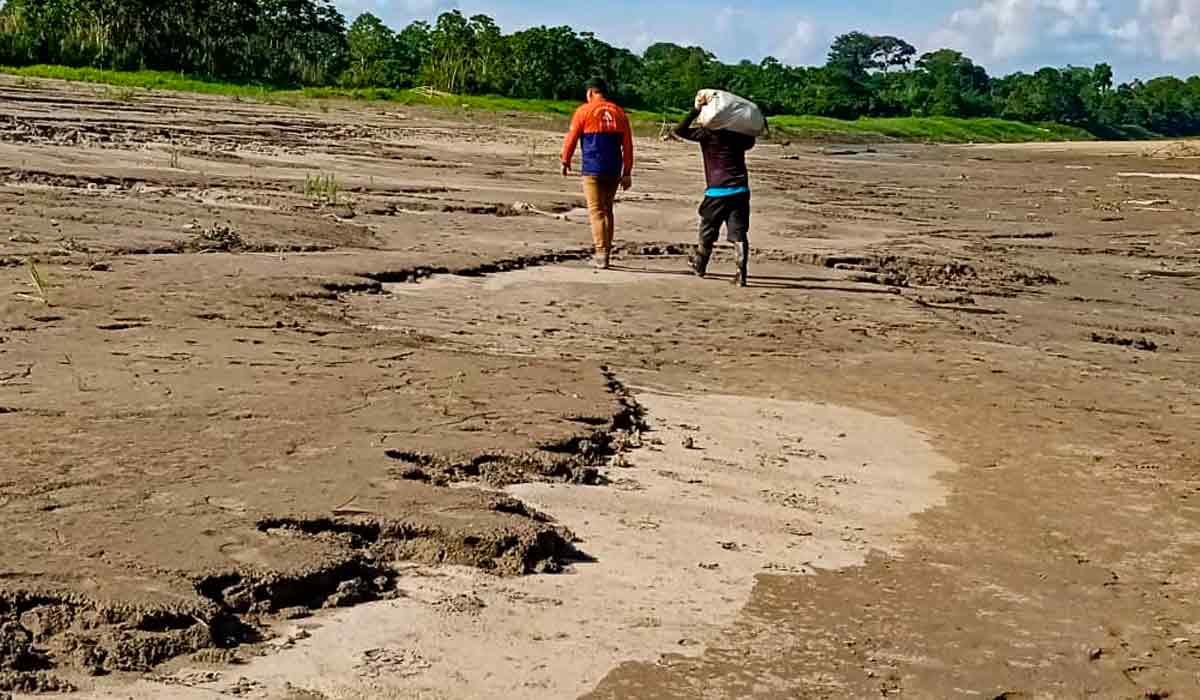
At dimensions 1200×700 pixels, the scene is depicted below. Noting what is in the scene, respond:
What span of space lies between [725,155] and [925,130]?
5592 centimetres

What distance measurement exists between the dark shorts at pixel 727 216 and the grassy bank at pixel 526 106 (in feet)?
105

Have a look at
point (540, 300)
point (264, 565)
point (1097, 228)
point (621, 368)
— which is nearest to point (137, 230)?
point (540, 300)

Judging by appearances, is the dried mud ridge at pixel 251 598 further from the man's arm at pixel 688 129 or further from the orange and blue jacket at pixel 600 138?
the orange and blue jacket at pixel 600 138

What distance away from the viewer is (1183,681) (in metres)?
4.55

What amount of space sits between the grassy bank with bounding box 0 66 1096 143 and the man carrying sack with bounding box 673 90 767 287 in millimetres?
31814

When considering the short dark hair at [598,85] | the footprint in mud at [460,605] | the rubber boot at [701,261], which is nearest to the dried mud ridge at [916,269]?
the rubber boot at [701,261]

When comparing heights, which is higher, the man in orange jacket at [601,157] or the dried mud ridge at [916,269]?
the man in orange jacket at [601,157]

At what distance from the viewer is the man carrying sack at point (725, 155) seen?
12461 mm

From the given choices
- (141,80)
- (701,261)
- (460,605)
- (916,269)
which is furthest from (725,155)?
(141,80)

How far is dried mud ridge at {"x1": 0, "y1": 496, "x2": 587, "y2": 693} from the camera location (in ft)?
13.2

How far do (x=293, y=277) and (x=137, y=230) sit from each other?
2416 mm

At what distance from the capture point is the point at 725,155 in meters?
12.6

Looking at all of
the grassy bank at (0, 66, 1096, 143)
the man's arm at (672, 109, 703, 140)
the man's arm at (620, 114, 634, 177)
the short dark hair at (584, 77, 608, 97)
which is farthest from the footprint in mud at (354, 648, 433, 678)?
the grassy bank at (0, 66, 1096, 143)

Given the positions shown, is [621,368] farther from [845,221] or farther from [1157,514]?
[845,221]
